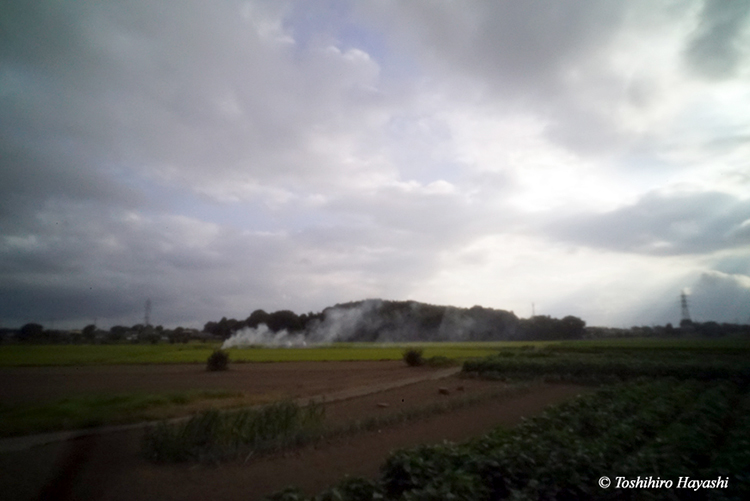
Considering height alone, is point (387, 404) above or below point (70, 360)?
below

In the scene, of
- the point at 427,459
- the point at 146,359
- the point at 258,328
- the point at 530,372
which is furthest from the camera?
the point at 258,328

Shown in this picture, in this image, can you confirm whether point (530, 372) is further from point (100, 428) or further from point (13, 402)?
point (13, 402)

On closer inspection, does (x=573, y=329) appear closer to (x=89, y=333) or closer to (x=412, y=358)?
(x=412, y=358)

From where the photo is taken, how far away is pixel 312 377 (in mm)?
28578

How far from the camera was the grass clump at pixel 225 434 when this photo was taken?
10.5 metres

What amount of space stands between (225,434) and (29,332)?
26.8 feet

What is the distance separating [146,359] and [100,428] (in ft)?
73.7

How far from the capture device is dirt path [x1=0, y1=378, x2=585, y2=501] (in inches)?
332

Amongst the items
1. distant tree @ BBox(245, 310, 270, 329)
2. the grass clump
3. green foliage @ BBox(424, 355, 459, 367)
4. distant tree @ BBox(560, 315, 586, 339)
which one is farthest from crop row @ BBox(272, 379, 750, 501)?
distant tree @ BBox(245, 310, 270, 329)

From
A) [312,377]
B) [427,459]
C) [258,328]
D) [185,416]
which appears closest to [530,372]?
[312,377]

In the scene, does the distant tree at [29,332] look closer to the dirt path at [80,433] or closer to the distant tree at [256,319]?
the dirt path at [80,433]

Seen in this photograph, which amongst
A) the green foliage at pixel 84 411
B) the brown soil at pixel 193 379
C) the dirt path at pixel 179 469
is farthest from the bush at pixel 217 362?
the dirt path at pixel 179 469

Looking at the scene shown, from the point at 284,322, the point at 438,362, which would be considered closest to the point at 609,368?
the point at 438,362

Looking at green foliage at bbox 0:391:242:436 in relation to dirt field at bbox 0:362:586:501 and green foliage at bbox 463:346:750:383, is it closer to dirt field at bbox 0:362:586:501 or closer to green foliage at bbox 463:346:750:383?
dirt field at bbox 0:362:586:501
